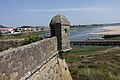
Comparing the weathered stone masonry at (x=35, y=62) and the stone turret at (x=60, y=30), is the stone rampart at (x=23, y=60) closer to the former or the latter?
the weathered stone masonry at (x=35, y=62)

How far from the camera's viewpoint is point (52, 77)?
9797 mm

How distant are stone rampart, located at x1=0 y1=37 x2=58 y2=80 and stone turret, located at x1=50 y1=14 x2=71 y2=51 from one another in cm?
175

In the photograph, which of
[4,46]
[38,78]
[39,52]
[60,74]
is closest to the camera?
[38,78]

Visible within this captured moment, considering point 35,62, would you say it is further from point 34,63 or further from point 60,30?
point 60,30

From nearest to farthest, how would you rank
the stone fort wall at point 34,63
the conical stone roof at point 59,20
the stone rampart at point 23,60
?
1. the stone rampart at point 23,60
2. the stone fort wall at point 34,63
3. the conical stone roof at point 59,20

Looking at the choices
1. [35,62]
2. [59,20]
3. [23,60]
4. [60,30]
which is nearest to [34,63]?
[35,62]

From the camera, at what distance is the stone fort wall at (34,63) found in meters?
5.46

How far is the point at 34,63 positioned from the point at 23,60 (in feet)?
3.35

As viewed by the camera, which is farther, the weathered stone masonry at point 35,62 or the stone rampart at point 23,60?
the weathered stone masonry at point 35,62

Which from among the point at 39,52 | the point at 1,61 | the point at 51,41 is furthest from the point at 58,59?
the point at 1,61

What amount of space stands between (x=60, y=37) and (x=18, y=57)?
5.29 metres

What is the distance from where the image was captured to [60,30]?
1118 cm

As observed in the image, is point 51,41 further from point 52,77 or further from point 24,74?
point 24,74

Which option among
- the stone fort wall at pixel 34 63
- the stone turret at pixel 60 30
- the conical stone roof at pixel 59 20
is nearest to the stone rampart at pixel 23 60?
the stone fort wall at pixel 34 63
